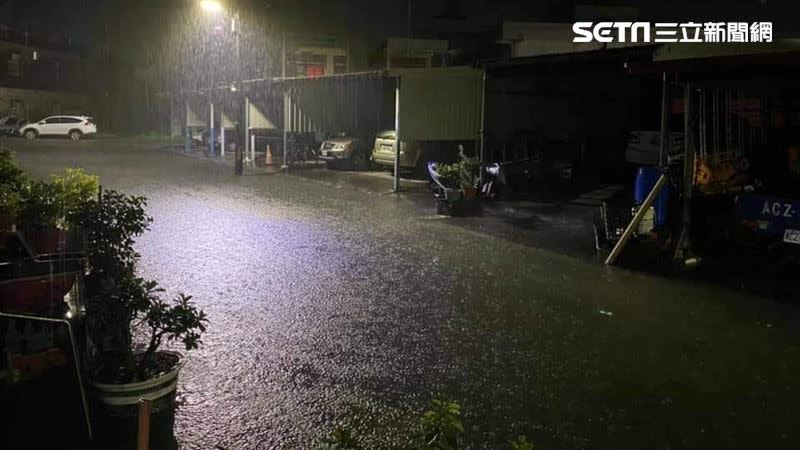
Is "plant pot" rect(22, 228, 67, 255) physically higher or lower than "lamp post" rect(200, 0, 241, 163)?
lower

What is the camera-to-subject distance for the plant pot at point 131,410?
4.02 metres

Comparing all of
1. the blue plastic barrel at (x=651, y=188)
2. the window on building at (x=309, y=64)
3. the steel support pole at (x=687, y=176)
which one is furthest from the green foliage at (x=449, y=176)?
the window on building at (x=309, y=64)

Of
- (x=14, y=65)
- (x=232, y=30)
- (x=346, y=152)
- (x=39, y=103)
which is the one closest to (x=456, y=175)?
(x=346, y=152)

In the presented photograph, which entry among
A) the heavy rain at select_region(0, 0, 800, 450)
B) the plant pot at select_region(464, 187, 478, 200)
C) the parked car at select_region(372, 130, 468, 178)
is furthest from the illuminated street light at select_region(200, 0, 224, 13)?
the plant pot at select_region(464, 187, 478, 200)

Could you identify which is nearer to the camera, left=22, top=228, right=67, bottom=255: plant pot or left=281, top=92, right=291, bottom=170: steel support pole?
left=22, top=228, right=67, bottom=255: plant pot

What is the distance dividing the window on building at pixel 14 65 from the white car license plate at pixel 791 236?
180 ft

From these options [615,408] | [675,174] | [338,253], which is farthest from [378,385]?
[675,174]

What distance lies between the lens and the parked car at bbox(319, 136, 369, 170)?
23.1 metres

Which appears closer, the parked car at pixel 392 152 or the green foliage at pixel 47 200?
the green foliage at pixel 47 200

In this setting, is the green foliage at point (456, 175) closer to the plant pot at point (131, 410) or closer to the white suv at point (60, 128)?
the plant pot at point (131, 410)

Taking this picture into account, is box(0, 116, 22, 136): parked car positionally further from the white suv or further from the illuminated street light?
the illuminated street light

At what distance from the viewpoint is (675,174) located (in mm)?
9727
